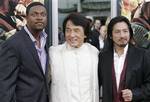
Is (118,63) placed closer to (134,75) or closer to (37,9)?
(134,75)

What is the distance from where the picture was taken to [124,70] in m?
3.61

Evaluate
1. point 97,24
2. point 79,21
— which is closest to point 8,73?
point 79,21

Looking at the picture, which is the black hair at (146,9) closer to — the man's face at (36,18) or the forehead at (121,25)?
the forehead at (121,25)

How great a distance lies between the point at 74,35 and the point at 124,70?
53 cm

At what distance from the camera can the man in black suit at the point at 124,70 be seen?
3596 mm

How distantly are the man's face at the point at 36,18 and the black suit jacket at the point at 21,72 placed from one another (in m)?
0.10

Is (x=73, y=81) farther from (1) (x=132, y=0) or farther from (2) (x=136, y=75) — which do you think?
(1) (x=132, y=0)

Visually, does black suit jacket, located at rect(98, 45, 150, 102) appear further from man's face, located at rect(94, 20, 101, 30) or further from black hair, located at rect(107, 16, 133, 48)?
man's face, located at rect(94, 20, 101, 30)

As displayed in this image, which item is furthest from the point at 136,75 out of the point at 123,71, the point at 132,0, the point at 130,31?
the point at 132,0

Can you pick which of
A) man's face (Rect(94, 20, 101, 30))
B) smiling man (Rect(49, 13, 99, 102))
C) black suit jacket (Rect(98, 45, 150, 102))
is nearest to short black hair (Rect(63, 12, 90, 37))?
smiling man (Rect(49, 13, 99, 102))

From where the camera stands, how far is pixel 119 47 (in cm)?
368

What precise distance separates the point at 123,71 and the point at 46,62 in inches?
26.6

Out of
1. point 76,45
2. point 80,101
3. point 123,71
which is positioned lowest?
point 80,101

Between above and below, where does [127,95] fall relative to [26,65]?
below
